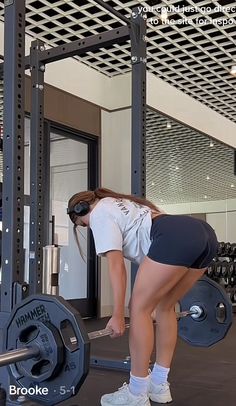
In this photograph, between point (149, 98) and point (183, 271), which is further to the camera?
point (149, 98)

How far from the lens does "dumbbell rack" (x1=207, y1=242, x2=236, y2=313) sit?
7073 millimetres

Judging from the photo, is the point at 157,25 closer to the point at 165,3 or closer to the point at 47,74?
the point at 165,3

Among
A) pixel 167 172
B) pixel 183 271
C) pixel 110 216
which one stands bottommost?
pixel 183 271

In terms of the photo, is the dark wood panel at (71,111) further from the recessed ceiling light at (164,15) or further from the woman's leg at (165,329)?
the woman's leg at (165,329)

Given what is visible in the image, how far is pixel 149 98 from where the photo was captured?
6.24 meters

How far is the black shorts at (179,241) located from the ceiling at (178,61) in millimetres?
2524

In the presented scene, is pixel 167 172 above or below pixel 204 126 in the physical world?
below

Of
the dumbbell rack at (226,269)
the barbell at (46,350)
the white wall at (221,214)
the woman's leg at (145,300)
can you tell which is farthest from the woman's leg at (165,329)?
the white wall at (221,214)

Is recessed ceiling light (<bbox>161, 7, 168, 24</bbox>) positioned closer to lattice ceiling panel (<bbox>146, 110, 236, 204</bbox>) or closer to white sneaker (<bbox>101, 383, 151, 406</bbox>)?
lattice ceiling panel (<bbox>146, 110, 236, 204</bbox>)

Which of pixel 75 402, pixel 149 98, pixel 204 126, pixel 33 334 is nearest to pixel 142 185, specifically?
pixel 75 402

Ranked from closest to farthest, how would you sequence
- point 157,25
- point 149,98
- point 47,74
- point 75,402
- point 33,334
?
point 33,334 → point 75,402 → point 157,25 → point 47,74 → point 149,98

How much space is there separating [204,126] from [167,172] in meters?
0.87

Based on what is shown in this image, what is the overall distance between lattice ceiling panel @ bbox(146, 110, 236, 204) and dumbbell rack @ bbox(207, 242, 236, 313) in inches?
34.8

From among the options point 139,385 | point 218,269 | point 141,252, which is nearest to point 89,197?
point 141,252
